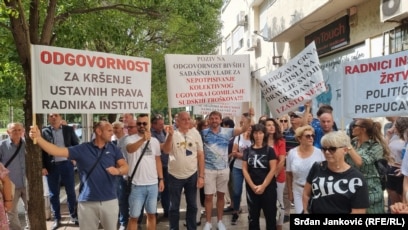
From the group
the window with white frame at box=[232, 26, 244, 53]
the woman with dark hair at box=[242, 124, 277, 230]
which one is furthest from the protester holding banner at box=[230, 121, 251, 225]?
the window with white frame at box=[232, 26, 244, 53]

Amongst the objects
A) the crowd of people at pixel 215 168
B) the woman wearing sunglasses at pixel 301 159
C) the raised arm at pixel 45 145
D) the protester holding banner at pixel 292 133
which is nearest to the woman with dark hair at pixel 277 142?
the crowd of people at pixel 215 168

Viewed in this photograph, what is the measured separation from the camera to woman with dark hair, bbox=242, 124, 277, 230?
564cm

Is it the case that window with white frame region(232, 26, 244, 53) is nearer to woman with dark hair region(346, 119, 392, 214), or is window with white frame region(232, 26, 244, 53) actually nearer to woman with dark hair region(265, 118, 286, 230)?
woman with dark hair region(265, 118, 286, 230)

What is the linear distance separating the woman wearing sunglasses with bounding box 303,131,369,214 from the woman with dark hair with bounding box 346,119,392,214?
0.46 metres

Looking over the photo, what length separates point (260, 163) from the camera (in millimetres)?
5695

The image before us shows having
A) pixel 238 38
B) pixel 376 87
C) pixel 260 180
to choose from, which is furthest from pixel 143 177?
pixel 238 38

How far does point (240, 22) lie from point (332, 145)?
1859 centimetres

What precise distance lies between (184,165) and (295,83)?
213 centimetres

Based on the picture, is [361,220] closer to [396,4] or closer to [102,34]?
[396,4]

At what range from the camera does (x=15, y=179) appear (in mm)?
6473

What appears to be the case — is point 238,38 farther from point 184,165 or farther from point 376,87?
point 376,87

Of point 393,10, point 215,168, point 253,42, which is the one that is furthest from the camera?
point 253,42

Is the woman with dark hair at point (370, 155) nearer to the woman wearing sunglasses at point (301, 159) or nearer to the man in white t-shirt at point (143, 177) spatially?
the woman wearing sunglasses at point (301, 159)

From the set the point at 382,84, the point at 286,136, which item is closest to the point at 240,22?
the point at 286,136
